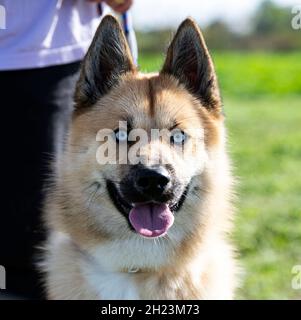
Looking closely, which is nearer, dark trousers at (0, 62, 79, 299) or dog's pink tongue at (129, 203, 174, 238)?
dog's pink tongue at (129, 203, 174, 238)

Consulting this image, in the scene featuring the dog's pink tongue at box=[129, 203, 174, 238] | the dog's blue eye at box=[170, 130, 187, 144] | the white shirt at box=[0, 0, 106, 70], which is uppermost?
the white shirt at box=[0, 0, 106, 70]

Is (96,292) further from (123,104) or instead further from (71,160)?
(123,104)

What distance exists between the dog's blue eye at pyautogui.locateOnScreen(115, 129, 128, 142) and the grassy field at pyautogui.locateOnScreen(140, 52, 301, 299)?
2.38 feet

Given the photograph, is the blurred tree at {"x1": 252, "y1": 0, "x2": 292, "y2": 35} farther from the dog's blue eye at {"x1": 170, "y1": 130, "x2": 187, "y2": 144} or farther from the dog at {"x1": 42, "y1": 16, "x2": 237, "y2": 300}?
the dog's blue eye at {"x1": 170, "y1": 130, "x2": 187, "y2": 144}

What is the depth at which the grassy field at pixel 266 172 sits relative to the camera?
16.2 feet

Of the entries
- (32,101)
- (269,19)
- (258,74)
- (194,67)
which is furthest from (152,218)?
(269,19)

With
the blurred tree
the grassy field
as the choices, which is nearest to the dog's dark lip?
the grassy field

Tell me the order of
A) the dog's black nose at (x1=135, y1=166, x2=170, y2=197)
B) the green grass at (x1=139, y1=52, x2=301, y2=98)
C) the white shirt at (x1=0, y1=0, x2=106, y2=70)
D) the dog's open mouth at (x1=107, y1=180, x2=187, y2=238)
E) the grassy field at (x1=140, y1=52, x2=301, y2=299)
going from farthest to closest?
the green grass at (x1=139, y1=52, x2=301, y2=98) < the grassy field at (x1=140, y1=52, x2=301, y2=299) < the white shirt at (x1=0, y1=0, x2=106, y2=70) < the dog's open mouth at (x1=107, y1=180, x2=187, y2=238) < the dog's black nose at (x1=135, y1=166, x2=170, y2=197)

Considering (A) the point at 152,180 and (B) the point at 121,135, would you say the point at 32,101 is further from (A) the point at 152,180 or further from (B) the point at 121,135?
(A) the point at 152,180

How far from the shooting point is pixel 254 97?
15.4 metres

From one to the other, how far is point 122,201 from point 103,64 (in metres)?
0.72

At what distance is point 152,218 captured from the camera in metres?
3.18

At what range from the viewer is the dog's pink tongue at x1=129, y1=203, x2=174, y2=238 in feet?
10.4
